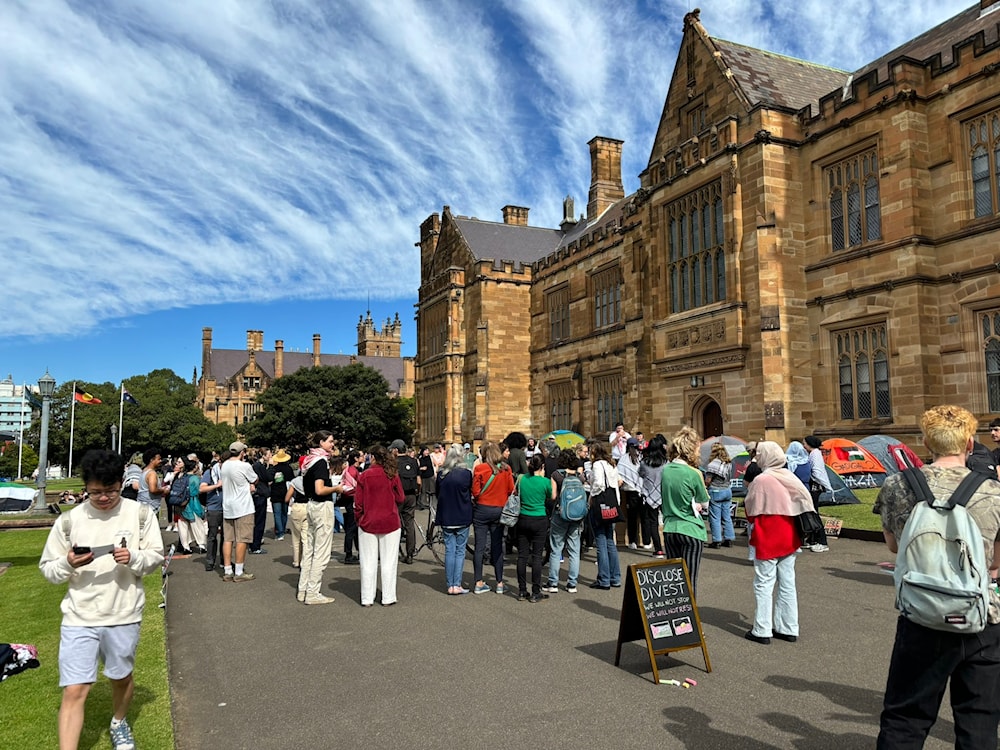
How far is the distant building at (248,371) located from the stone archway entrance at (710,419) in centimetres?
7675

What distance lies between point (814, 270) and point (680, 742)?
18034mm

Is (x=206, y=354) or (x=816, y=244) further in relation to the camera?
(x=206, y=354)

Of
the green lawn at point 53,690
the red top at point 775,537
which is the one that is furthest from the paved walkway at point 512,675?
the red top at point 775,537

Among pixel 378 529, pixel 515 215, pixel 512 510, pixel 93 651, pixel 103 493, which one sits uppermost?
pixel 515 215

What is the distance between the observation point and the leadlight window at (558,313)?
1399 inches

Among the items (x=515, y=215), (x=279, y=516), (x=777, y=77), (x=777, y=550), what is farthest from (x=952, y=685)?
(x=515, y=215)

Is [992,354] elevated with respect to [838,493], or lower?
elevated

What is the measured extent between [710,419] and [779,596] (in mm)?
16875

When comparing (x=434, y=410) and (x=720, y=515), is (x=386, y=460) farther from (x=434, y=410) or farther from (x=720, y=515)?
(x=434, y=410)

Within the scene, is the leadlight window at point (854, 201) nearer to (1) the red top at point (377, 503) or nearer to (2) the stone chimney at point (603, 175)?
(1) the red top at point (377, 503)

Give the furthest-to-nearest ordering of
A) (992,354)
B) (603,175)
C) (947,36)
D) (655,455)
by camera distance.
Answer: (603,175)
(947,36)
(992,354)
(655,455)

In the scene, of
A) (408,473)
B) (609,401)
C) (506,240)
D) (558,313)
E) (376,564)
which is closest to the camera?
(376,564)

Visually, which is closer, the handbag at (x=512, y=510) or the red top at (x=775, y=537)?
the red top at (x=775, y=537)

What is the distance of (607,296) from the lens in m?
32.2
